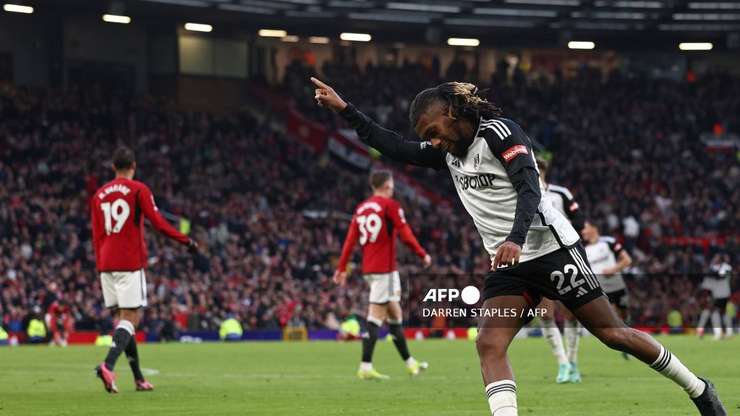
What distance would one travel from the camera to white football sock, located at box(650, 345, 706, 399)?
7.76m

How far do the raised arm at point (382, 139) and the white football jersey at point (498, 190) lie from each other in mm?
259

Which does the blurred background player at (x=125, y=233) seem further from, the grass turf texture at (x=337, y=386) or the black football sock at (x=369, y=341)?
the black football sock at (x=369, y=341)

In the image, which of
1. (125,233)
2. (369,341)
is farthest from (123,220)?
(369,341)

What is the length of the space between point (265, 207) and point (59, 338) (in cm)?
1280

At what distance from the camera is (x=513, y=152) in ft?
23.5

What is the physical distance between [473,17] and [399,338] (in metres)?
34.2

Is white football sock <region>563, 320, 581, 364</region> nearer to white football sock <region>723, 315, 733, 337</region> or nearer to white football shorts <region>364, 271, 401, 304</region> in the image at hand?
white football shorts <region>364, 271, 401, 304</region>

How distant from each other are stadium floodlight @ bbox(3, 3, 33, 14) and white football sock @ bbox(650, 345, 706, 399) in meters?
36.4

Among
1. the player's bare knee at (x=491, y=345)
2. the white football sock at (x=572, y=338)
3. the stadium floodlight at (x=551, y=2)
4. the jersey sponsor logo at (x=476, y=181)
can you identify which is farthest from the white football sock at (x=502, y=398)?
the stadium floodlight at (x=551, y=2)

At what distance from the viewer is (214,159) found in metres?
43.8

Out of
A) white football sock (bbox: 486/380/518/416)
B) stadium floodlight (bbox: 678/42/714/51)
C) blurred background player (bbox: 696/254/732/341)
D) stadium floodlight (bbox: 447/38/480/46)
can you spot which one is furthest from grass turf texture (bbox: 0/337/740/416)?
stadium floodlight (bbox: 678/42/714/51)

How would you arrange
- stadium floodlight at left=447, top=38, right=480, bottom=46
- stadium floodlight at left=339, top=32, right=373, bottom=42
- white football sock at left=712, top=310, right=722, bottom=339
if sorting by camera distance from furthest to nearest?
stadium floodlight at left=447, top=38, right=480, bottom=46, stadium floodlight at left=339, top=32, right=373, bottom=42, white football sock at left=712, top=310, right=722, bottom=339

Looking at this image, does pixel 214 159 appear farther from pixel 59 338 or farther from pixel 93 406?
pixel 93 406

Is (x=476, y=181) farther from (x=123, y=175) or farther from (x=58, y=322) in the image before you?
(x=58, y=322)
